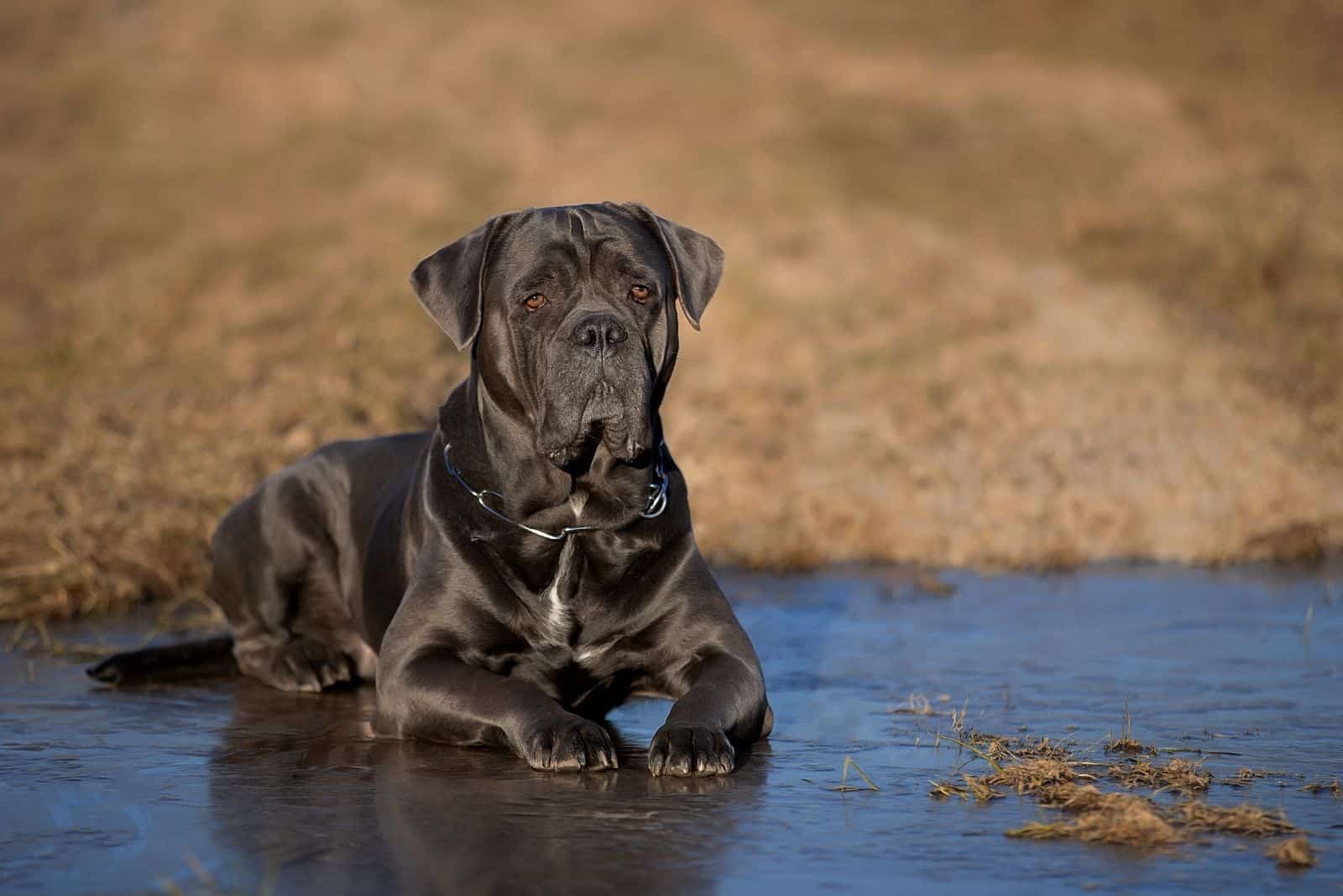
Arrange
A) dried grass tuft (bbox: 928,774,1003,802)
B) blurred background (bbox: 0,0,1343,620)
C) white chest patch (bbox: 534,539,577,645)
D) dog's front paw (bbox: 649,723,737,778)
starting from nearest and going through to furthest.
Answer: dried grass tuft (bbox: 928,774,1003,802)
dog's front paw (bbox: 649,723,737,778)
white chest patch (bbox: 534,539,577,645)
blurred background (bbox: 0,0,1343,620)

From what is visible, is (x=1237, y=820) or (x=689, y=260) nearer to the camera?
(x=1237, y=820)

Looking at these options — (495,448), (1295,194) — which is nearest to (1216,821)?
(495,448)

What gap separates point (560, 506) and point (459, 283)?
0.82 metres

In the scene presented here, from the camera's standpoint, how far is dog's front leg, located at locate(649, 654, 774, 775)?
4.96 m

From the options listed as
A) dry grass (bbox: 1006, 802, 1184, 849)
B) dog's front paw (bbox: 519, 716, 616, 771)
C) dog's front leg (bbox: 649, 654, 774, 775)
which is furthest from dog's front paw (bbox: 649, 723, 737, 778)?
dry grass (bbox: 1006, 802, 1184, 849)

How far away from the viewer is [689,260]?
6.14 meters

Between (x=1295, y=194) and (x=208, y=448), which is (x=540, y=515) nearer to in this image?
(x=208, y=448)

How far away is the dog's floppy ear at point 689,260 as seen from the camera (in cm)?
607

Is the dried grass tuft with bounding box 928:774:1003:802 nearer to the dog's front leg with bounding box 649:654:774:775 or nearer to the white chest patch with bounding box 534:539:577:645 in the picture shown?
the dog's front leg with bounding box 649:654:774:775

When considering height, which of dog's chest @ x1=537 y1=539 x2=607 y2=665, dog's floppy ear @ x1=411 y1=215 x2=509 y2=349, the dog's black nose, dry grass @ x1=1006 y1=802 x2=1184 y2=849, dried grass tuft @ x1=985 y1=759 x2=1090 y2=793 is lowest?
dry grass @ x1=1006 y1=802 x2=1184 y2=849

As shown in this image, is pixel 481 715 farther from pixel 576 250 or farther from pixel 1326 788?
pixel 1326 788

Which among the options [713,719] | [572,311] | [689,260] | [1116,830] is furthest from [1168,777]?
[689,260]

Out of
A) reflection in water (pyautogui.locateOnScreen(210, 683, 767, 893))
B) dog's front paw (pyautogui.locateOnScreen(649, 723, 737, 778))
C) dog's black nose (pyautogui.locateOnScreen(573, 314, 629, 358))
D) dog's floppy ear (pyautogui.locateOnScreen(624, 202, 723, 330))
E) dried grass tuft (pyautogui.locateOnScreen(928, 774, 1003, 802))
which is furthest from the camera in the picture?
dog's floppy ear (pyautogui.locateOnScreen(624, 202, 723, 330))

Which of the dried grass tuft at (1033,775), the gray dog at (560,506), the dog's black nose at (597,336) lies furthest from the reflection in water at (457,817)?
the dog's black nose at (597,336)
